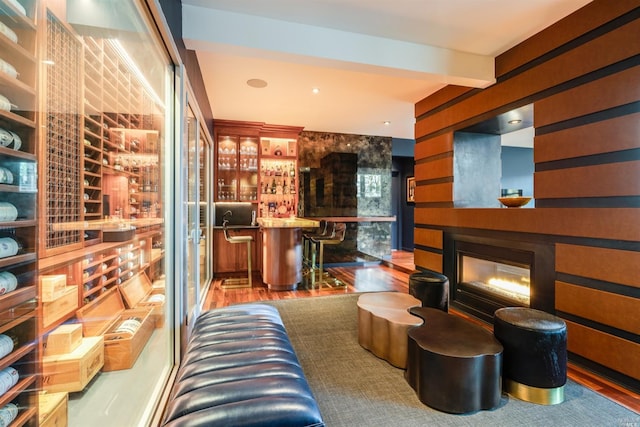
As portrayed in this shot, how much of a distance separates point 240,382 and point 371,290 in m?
3.44

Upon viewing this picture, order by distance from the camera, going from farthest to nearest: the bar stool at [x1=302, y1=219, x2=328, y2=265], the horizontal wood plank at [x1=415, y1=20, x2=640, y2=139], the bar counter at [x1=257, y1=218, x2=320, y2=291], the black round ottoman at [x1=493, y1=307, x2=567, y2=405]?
the bar stool at [x1=302, y1=219, x2=328, y2=265] → the bar counter at [x1=257, y1=218, x2=320, y2=291] → the horizontal wood plank at [x1=415, y1=20, x2=640, y2=139] → the black round ottoman at [x1=493, y1=307, x2=567, y2=405]

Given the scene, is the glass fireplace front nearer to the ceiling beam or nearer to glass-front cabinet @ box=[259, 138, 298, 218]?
the ceiling beam

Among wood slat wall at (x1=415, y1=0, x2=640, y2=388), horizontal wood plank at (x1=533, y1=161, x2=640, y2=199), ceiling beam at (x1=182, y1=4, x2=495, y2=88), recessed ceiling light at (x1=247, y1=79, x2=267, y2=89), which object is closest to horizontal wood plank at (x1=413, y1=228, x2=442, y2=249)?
wood slat wall at (x1=415, y1=0, x2=640, y2=388)

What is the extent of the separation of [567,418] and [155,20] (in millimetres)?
3441

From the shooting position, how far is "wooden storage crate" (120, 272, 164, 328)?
81.2 inches

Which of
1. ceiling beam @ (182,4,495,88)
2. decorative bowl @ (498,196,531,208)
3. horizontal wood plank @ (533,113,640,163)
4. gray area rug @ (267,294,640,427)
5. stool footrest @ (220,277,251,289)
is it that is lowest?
gray area rug @ (267,294,640,427)

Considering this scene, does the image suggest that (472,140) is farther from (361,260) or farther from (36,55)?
(36,55)

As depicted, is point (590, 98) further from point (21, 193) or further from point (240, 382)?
point (21, 193)

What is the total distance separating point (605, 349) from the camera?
7.10ft

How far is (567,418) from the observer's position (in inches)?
67.9

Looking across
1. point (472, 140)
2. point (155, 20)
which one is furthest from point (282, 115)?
point (155, 20)

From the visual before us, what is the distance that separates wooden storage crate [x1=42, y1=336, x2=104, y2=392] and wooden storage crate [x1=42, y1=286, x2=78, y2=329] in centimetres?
15

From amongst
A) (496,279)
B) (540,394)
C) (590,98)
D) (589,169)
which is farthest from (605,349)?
(590,98)

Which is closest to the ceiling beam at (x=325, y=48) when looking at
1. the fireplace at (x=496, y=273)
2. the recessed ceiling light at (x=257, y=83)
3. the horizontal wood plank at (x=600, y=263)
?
the recessed ceiling light at (x=257, y=83)
